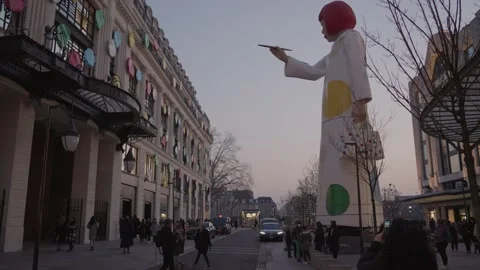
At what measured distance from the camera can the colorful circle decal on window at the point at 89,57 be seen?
78.2 ft

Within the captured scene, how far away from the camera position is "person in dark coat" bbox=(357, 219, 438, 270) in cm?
287

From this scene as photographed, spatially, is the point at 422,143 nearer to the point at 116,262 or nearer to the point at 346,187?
the point at 346,187

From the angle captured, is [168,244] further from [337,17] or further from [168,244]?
[337,17]

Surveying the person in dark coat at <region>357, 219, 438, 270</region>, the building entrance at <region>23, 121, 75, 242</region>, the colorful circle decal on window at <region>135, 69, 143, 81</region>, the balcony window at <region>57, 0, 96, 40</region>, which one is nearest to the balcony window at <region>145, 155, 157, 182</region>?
the colorful circle decal on window at <region>135, 69, 143, 81</region>

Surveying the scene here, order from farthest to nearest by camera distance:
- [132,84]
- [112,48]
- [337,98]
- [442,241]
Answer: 1. [132,84]
2. [112,48]
3. [337,98]
4. [442,241]

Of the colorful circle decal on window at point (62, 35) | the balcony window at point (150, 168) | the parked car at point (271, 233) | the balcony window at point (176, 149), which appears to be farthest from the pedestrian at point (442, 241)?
the balcony window at point (176, 149)

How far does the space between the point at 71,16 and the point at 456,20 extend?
21.3 meters

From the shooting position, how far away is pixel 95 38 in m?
26.2

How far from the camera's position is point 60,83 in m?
18.4

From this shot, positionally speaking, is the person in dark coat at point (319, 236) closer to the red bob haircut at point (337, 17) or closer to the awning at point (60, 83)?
the red bob haircut at point (337, 17)

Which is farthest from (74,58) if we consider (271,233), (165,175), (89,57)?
(165,175)

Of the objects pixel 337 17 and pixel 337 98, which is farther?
pixel 337 98

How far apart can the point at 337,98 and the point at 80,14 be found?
632 inches

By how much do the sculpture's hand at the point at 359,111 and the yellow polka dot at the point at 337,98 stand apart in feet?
0.90
